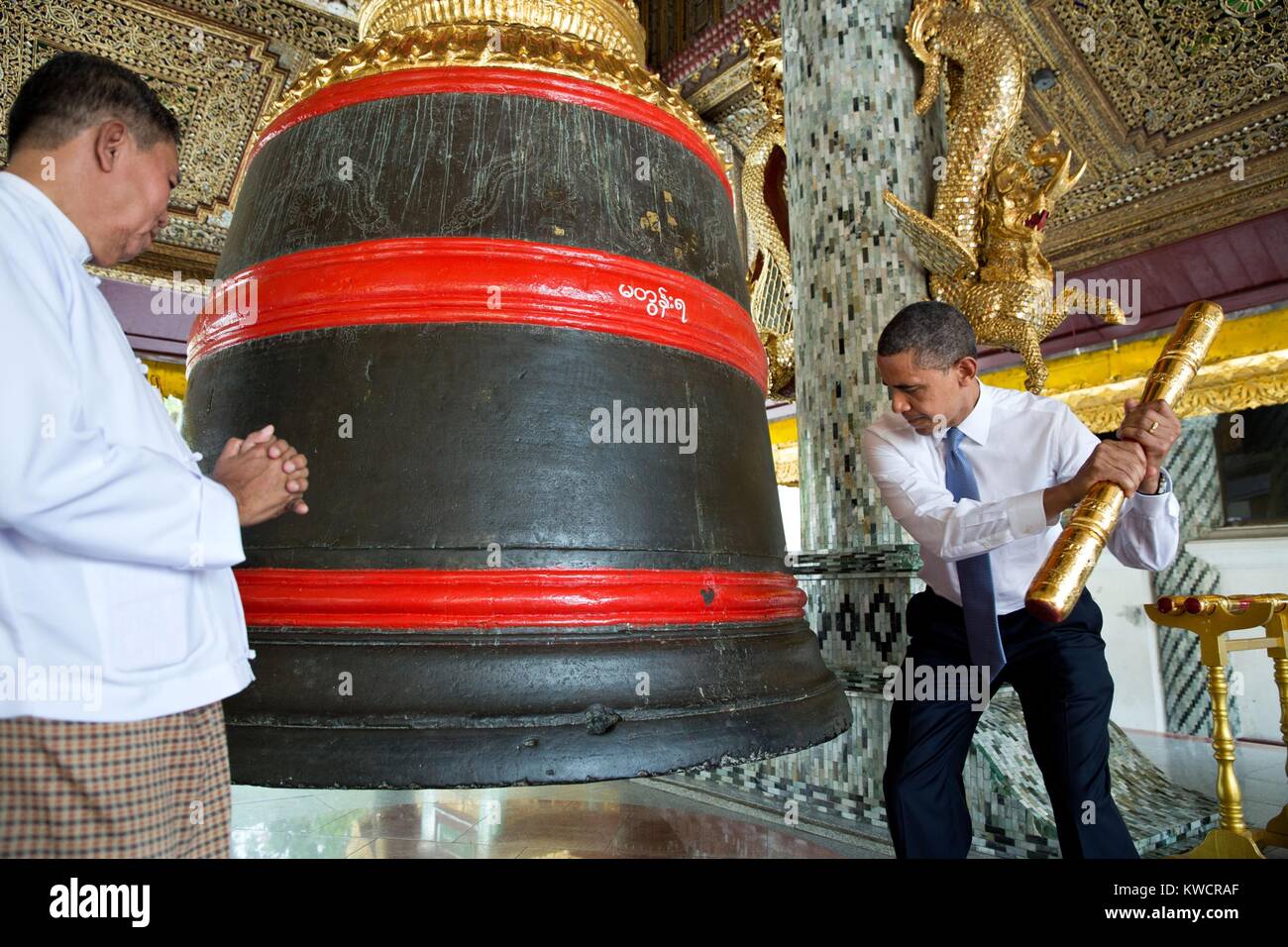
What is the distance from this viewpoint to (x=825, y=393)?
8.54 ft

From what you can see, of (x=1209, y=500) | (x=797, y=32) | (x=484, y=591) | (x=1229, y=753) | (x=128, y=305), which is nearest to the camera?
(x=484, y=591)

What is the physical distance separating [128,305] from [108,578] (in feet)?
22.0

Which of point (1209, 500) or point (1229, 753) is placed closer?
point (1229, 753)

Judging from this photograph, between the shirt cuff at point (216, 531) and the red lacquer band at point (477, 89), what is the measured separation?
2.05 ft

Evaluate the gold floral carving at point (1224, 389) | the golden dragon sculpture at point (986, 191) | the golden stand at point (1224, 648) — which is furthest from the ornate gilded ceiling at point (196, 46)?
the gold floral carving at point (1224, 389)

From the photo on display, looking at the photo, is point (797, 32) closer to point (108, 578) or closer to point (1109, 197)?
point (108, 578)

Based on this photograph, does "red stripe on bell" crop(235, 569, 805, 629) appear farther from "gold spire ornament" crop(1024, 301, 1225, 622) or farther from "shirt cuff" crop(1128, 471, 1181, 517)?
"shirt cuff" crop(1128, 471, 1181, 517)

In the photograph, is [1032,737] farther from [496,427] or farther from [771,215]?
[771,215]

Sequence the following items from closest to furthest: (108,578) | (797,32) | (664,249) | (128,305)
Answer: (108,578) → (664,249) → (797,32) → (128,305)

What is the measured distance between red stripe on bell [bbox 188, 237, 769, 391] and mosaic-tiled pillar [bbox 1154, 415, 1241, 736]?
6.11 metres

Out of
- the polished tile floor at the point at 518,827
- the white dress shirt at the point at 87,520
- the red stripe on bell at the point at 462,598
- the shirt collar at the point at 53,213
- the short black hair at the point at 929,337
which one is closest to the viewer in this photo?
the white dress shirt at the point at 87,520

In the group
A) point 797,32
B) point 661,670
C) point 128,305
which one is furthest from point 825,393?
point 128,305

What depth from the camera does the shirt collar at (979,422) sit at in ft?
5.96

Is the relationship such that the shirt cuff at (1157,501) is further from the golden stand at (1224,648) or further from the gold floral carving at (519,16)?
the gold floral carving at (519,16)
